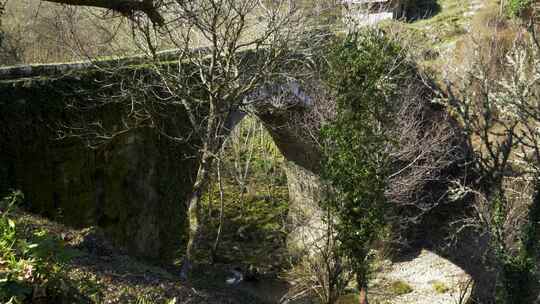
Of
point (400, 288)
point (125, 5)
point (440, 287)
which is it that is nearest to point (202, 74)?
point (125, 5)

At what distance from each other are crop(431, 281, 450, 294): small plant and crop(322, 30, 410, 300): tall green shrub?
5151 millimetres

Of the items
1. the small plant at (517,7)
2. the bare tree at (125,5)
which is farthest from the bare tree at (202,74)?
the small plant at (517,7)

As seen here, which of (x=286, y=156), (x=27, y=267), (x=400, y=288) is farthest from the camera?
(x=286, y=156)

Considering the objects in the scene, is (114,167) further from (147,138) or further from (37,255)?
(37,255)

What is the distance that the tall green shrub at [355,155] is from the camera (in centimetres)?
666

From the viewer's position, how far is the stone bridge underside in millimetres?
5926

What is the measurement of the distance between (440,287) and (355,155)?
625 cm

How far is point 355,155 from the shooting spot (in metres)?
6.65

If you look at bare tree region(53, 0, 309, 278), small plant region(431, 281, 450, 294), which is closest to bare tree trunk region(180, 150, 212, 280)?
bare tree region(53, 0, 309, 278)

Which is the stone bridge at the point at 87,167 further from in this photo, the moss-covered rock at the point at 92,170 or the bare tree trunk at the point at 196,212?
the bare tree trunk at the point at 196,212

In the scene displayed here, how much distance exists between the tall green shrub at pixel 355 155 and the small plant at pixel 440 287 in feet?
16.9

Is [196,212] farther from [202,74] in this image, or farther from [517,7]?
[517,7]

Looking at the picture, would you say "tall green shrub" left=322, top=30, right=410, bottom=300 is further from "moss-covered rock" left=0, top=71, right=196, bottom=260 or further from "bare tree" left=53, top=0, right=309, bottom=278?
"moss-covered rock" left=0, top=71, right=196, bottom=260

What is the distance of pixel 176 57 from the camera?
865 cm
